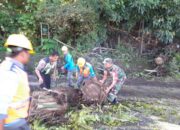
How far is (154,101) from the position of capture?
9.84 metres

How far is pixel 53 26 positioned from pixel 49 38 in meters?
0.62

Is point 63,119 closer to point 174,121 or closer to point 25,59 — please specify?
point 174,121

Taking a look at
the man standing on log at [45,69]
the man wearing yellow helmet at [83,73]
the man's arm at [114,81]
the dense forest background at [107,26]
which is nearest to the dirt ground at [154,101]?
the man's arm at [114,81]

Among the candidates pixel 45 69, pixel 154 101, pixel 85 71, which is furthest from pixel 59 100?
pixel 154 101

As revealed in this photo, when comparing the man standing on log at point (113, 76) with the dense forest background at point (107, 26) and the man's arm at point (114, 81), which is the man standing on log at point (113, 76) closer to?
the man's arm at point (114, 81)

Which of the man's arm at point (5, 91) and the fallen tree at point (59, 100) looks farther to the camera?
the fallen tree at point (59, 100)

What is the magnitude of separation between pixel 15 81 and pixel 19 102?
27cm

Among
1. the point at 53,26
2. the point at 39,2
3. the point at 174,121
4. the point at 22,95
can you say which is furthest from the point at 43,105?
the point at 39,2

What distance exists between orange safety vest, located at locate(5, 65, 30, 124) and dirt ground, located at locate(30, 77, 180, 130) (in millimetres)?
4439

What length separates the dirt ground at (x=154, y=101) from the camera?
300 inches

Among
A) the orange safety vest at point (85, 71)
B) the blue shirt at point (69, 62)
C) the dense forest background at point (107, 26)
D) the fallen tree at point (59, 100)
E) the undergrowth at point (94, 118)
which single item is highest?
the dense forest background at point (107, 26)

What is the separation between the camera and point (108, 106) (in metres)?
8.90

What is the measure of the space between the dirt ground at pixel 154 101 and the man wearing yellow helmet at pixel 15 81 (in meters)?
4.45

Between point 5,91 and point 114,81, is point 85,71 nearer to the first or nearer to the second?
point 114,81
